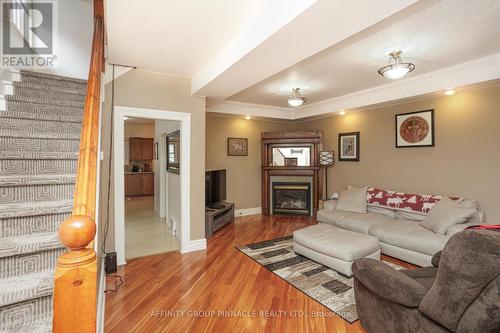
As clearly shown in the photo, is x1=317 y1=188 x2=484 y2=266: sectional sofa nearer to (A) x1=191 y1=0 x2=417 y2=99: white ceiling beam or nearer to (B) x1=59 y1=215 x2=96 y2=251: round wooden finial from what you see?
(A) x1=191 y1=0 x2=417 y2=99: white ceiling beam

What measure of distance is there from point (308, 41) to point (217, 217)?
336 cm

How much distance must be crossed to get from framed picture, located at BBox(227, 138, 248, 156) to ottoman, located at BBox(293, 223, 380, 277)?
9.39 feet

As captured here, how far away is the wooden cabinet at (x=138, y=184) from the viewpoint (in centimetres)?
821

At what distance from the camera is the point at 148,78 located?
3.29 m

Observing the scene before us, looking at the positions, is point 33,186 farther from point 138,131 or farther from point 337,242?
point 138,131

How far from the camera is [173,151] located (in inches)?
176

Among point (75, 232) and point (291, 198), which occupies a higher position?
point (75, 232)

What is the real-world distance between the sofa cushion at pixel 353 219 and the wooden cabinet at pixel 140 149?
6826 mm

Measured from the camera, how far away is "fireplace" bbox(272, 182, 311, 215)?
18.8 ft

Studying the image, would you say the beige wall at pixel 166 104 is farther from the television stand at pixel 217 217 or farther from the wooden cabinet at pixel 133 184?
the wooden cabinet at pixel 133 184

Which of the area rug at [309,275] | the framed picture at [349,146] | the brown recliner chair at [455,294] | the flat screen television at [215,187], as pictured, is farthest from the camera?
the framed picture at [349,146]

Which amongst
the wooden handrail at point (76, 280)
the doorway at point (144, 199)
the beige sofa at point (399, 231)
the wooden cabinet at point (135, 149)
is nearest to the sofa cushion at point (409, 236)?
the beige sofa at point (399, 231)

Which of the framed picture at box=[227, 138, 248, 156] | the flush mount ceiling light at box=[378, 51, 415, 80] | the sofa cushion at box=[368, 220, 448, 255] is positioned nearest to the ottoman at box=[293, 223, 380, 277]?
the sofa cushion at box=[368, 220, 448, 255]

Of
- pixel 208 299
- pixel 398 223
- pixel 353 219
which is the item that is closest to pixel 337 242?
pixel 353 219
